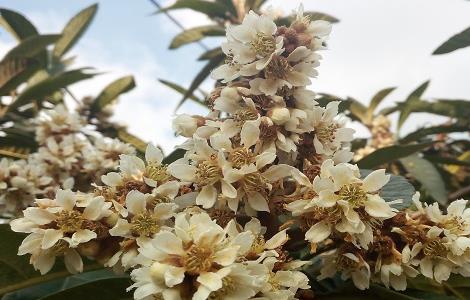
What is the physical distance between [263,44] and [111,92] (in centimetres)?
167

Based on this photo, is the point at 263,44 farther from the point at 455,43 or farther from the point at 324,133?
the point at 455,43

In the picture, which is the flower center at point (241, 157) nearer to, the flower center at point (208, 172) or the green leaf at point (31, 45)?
the flower center at point (208, 172)

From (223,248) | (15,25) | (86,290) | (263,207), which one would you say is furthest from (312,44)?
(15,25)

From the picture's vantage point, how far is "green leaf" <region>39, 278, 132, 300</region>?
3.06 ft

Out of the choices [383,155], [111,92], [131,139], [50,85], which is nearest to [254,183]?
[383,155]

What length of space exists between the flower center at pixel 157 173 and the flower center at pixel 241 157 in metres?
0.11

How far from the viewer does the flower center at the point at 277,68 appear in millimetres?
927

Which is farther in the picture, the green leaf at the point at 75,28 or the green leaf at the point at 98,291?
the green leaf at the point at 75,28

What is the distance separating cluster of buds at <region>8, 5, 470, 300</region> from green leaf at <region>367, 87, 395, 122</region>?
177cm

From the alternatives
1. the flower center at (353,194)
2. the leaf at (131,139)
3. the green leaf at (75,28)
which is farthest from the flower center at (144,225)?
the green leaf at (75,28)

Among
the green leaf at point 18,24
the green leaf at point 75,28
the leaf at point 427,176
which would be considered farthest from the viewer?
the green leaf at point 75,28

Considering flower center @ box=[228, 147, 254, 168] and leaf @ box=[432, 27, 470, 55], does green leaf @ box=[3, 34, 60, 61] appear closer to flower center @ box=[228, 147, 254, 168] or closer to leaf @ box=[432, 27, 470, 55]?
leaf @ box=[432, 27, 470, 55]

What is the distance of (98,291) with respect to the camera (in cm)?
95

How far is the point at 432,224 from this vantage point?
0.90 m
